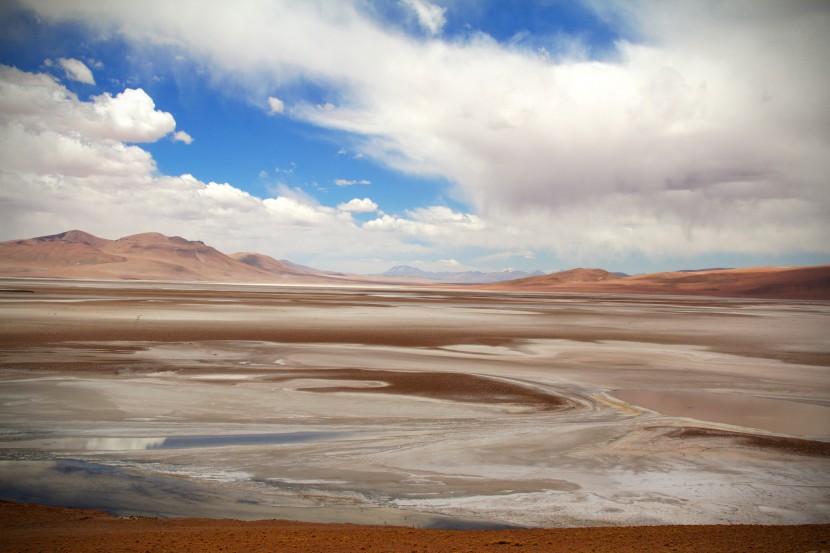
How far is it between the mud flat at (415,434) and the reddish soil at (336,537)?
44 cm

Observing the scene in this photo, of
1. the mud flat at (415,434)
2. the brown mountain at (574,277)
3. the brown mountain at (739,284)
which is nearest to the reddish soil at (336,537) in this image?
the mud flat at (415,434)

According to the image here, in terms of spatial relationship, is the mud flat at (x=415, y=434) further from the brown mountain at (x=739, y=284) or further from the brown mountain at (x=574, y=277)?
the brown mountain at (x=574, y=277)

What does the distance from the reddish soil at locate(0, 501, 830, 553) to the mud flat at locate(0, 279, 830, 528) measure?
440 mm

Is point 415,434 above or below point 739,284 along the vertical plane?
below

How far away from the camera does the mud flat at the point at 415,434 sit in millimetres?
6793

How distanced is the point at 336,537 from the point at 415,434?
4.57 m

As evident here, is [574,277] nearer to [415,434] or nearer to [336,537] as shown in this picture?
[415,434]

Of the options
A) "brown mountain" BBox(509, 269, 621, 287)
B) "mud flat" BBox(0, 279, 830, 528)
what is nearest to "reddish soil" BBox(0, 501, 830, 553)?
"mud flat" BBox(0, 279, 830, 528)

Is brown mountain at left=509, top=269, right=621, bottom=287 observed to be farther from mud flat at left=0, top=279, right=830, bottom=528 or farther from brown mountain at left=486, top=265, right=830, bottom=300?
mud flat at left=0, top=279, right=830, bottom=528

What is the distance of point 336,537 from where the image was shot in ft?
18.0

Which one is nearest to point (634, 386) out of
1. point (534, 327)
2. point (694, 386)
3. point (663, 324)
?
point (694, 386)

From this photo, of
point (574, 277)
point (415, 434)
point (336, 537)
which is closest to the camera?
point (336, 537)

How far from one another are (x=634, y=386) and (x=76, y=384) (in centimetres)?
1390

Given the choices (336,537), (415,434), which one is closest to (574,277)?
(415,434)
